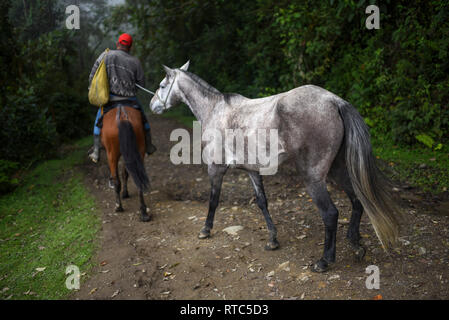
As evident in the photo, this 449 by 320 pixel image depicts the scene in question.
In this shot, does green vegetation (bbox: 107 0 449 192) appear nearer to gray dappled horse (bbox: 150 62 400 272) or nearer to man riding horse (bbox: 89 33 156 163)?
gray dappled horse (bbox: 150 62 400 272)

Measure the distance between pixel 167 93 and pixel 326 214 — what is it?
9.13ft

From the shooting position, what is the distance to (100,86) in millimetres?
5203

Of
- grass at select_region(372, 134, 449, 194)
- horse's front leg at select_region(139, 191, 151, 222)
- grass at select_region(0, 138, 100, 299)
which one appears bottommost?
grass at select_region(0, 138, 100, 299)

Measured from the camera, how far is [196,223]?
516 centimetres

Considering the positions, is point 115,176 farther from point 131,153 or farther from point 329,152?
point 329,152

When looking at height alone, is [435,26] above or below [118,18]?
below

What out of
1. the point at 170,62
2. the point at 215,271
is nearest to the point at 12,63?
the point at 170,62

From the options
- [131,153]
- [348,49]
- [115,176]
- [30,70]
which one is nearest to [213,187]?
[131,153]

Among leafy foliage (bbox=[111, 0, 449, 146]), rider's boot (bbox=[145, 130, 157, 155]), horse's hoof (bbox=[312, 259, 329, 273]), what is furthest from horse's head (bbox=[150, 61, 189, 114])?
leafy foliage (bbox=[111, 0, 449, 146])

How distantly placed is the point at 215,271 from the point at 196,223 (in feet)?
4.72

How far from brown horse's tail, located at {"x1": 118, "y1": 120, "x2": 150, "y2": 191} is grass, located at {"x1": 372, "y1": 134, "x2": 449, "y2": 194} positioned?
4091mm

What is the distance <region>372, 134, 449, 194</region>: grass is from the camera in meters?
5.61

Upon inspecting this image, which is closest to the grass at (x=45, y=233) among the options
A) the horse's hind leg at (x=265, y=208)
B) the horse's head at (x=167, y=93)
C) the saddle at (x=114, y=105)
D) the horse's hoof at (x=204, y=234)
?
the horse's hoof at (x=204, y=234)

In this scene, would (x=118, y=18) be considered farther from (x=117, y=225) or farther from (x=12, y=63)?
(x=117, y=225)
